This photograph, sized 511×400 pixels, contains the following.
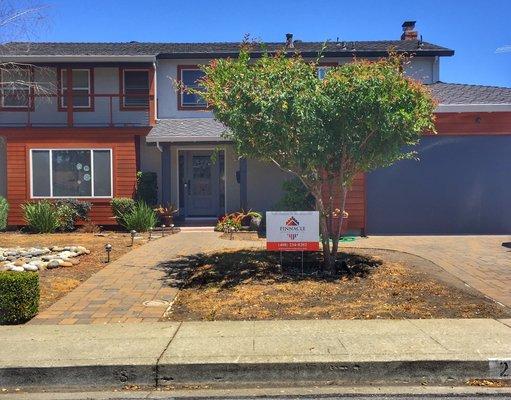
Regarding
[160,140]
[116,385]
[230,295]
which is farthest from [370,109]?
[160,140]

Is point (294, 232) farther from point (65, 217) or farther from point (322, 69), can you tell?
point (65, 217)

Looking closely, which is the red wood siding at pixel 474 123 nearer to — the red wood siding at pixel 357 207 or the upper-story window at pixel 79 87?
the red wood siding at pixel 357 207

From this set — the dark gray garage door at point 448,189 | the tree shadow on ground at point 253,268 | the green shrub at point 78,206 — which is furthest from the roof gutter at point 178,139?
the tree shadow on ground at point 253,268

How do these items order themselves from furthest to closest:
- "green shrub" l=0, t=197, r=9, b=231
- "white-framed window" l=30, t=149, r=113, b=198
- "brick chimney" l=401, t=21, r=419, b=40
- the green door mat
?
"brick chimney" l=401, t=21, r=419, b=40 → "white-framed window" l=30, t=149, r=113, b=198 → "green shrub" l=0, t=197, r=9, b=231 → the green door mat

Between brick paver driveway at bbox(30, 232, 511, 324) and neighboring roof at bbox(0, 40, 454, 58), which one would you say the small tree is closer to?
brick paver driveway at bbox(30, 232, 511, 324)

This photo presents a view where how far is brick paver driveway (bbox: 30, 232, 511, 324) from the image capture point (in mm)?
7598

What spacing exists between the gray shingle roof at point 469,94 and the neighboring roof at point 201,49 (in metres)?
1.50

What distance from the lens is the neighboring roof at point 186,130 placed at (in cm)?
1667

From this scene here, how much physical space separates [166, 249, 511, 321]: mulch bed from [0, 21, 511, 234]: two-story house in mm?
4497

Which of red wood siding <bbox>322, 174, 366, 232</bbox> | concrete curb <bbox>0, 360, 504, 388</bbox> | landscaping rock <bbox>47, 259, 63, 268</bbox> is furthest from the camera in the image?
red wood siding <bbox>322, 174, 366, 232</bbox>

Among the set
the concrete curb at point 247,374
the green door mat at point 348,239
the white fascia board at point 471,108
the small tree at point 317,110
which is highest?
the white fascia board at point 471,108

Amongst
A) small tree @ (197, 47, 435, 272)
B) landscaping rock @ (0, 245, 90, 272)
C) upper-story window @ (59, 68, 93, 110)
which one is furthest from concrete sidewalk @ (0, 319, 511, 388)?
upper-story window @ (59, 68, 93, 110)

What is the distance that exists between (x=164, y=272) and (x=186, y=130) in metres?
8.17

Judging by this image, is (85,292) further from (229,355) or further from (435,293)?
(435,293)
